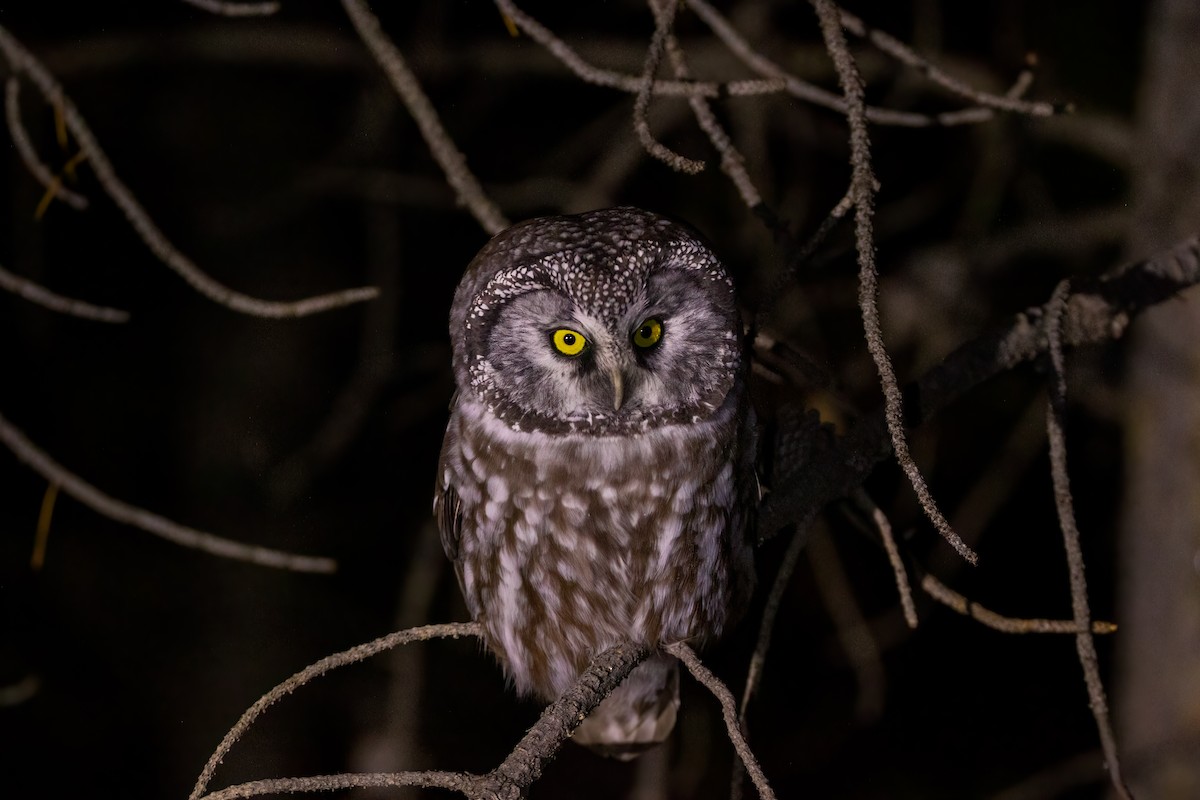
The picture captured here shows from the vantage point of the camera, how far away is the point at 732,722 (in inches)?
62.2

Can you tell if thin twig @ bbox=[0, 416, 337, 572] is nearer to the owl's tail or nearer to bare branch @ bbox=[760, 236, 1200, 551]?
bare branch @ bbox=[760, 236, 1200, 551]

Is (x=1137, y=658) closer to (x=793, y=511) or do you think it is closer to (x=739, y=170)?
(x=793, y=511)

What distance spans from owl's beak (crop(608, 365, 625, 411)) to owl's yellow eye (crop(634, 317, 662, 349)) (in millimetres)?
79

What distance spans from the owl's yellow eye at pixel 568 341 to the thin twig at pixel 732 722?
0.54 meters

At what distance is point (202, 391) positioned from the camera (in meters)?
4.59

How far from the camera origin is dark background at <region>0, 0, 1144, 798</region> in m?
3.74

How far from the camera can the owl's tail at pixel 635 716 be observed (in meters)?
2.69

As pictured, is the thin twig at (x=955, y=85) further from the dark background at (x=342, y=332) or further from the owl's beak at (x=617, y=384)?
the dark background at (x=342, y=332)

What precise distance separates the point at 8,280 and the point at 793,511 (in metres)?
1.50

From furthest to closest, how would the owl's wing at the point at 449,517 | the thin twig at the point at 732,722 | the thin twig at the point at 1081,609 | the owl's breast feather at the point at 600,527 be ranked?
the owl's wing at the point at 449,517, the owl's breast feather at the point at 600,527, the thin twig at the point at 1081,609, the thin twig at the point at 732,722

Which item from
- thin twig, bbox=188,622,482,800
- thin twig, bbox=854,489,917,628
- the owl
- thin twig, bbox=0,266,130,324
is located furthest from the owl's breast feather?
thin twig, bbox=0,266,130,324

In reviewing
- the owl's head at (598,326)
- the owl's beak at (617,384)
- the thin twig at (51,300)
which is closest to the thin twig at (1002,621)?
the owl's head at (598,326)

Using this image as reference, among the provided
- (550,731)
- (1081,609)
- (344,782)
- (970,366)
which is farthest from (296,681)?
(970,366)

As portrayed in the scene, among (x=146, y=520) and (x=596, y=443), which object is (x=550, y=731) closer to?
(x=596, y=443)
